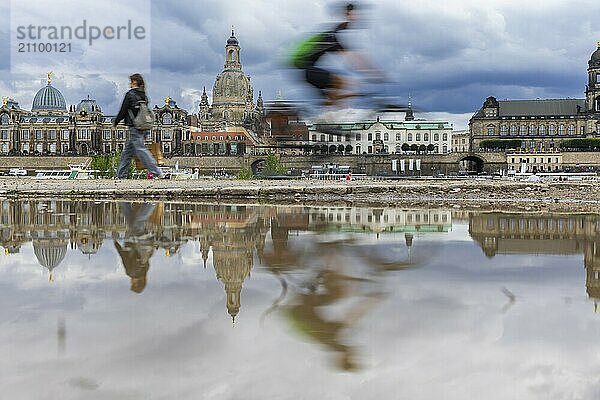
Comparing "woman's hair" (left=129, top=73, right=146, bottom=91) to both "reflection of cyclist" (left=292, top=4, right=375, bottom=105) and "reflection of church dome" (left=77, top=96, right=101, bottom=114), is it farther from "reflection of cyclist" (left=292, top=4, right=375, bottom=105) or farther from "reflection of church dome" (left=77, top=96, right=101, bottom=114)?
"reflection of church dome" (left=77, top=96, right=101, bottom=114)

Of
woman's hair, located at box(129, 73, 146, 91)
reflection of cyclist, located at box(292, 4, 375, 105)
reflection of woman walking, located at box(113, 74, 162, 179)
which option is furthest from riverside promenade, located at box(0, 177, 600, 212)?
reflection of cyclist, located at box(292, 4, 375, 105)

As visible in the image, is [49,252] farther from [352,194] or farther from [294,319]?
[352,194]

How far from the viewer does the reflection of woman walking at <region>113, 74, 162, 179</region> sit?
716 cm

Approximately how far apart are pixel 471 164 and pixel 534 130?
1735 centimetres

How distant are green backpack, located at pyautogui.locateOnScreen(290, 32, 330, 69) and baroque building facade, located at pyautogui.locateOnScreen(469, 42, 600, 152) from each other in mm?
122560

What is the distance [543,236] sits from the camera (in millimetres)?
8367

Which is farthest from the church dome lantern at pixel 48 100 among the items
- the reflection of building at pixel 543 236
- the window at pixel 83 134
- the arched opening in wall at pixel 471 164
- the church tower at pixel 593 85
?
the reflection of building at pixel 543 236

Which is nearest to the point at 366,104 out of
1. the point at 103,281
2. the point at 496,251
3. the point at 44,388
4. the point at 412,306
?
the point at 412,306

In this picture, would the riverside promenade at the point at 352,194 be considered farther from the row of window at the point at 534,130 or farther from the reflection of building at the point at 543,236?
the row of window at the point at 534,130

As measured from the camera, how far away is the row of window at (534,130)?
406 ft

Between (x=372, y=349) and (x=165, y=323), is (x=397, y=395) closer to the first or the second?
(x=372, y=349)

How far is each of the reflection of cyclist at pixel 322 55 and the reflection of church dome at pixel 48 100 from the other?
135175mm

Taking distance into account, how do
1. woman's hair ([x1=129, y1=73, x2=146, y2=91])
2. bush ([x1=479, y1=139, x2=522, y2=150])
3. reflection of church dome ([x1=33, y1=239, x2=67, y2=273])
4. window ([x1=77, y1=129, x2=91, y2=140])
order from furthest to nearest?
window ([x1=77, y1=129, x2=91, y2=140]) < bush ([x1=479, y1=139, x2=522, y2=150]) < woman's hair ([x1=129, y1=73, x2=146, y2=91]) < reflection of church dome ([x1=33, y1=239, x2=67, y2=273])

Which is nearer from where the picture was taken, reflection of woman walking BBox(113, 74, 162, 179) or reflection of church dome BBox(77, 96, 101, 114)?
reflection of woman walking BBox(113, 74, 162, 179)
